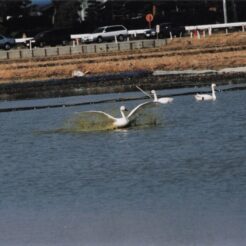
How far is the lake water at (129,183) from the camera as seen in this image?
11.4 meters

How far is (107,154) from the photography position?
18.9 meters

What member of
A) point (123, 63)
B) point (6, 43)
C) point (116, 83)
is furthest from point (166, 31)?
point (116, 83)

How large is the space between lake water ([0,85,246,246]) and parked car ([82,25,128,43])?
4266 cm

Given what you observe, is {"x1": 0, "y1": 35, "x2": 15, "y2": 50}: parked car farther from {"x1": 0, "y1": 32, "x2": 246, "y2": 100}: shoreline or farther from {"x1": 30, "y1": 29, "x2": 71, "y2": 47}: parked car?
{"x1": 0, "y1": 32, "x2": 246, "y2": 100}: shoreline

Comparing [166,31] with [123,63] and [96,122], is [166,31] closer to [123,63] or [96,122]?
[123,63]

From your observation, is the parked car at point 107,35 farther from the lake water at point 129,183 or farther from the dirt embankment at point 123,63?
the lake water at point 129,183

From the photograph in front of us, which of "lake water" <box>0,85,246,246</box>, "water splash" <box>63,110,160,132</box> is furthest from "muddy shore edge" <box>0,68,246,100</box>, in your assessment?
"lake water" <box>0,85,246,246</box>

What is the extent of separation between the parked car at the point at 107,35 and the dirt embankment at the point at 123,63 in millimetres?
16035

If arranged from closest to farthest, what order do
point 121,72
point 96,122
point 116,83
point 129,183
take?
point 129,183 → point 96,122 → point 116,83 → point 121,72

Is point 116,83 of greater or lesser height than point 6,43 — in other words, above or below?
below

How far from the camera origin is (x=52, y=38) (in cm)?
6944

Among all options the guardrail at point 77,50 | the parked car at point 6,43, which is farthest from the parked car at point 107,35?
the guardrail at point 77,50

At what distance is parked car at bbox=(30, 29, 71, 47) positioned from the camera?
2667 inches

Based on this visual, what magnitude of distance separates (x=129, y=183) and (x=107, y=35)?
179 ft
